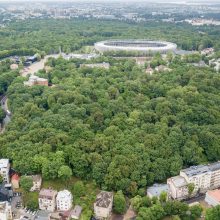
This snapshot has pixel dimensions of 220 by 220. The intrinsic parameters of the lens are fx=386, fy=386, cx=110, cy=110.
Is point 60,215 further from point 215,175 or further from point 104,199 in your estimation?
point 215,175

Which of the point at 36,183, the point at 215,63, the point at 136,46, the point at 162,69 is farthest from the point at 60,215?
the point at 136,46

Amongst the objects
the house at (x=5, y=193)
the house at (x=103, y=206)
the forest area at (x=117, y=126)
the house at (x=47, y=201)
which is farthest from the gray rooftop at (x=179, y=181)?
the house at (x=5, y=193)

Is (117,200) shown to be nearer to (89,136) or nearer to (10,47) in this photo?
(89,136)

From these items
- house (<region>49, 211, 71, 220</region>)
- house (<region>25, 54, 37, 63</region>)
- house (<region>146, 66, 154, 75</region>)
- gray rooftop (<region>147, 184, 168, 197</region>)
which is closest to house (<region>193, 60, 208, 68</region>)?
house (<region>146, 66, 154, 75</region>)

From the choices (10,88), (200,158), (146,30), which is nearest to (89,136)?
(200,158)

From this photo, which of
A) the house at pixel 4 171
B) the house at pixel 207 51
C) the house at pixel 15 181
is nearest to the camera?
the house at pixel 15 181

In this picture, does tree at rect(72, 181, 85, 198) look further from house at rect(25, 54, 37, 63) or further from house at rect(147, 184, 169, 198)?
house at rect(25, 54, 37, 63)

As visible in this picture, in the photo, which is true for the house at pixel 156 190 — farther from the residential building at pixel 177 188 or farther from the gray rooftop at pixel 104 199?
the gray rooftop at pixel 104 199
